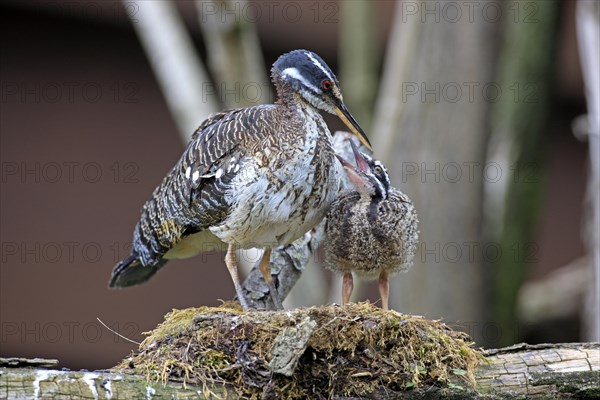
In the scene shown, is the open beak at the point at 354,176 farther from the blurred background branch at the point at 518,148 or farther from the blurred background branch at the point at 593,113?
the blurred background branch at the point at 593,113

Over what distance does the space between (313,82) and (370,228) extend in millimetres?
1024

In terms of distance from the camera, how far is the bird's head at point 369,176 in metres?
6.09

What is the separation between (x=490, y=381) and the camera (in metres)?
4.87

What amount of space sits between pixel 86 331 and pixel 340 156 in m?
6.01

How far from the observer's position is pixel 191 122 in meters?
9.84

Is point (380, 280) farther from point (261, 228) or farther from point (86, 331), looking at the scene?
point (86, 331)

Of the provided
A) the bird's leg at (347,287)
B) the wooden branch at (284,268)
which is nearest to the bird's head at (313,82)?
the wooden branch at (284,268)

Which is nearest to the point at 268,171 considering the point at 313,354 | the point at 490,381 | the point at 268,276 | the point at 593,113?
the point at 268,276

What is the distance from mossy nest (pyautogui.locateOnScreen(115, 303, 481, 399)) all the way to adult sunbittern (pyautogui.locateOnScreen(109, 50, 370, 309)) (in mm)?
867

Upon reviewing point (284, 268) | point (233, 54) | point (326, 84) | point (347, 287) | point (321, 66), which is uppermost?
point (233, 54)

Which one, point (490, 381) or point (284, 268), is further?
point (284, 268)

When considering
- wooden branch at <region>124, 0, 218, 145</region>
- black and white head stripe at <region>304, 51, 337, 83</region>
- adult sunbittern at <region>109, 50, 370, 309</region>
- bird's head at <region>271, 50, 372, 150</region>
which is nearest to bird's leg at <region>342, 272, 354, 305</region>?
adult sunbittern at <region>109, 50, 370, 309</region>

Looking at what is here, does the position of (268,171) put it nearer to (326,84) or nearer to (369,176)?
(326,84)

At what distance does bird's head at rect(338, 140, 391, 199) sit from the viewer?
20.0 feet
